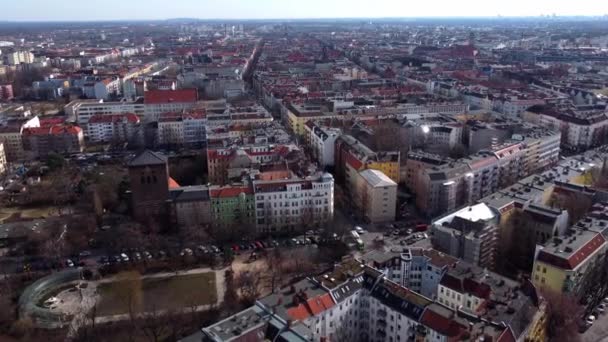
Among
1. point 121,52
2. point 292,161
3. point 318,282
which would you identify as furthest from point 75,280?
point 121,52

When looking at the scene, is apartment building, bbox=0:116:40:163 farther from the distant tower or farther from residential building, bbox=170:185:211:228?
residential building, bbox=170:185:211:228

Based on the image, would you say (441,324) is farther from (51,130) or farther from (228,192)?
(51,130)

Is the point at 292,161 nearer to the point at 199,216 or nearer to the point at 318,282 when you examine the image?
the point at 199,216

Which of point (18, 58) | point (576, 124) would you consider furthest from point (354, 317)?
point (18, 58)

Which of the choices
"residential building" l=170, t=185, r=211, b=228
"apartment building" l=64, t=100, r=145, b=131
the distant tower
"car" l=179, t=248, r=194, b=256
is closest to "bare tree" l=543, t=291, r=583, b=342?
"car" l=179, t=248, r=194, b=256

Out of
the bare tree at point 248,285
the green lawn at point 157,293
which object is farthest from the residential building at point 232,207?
the bare tree at point 248,285
